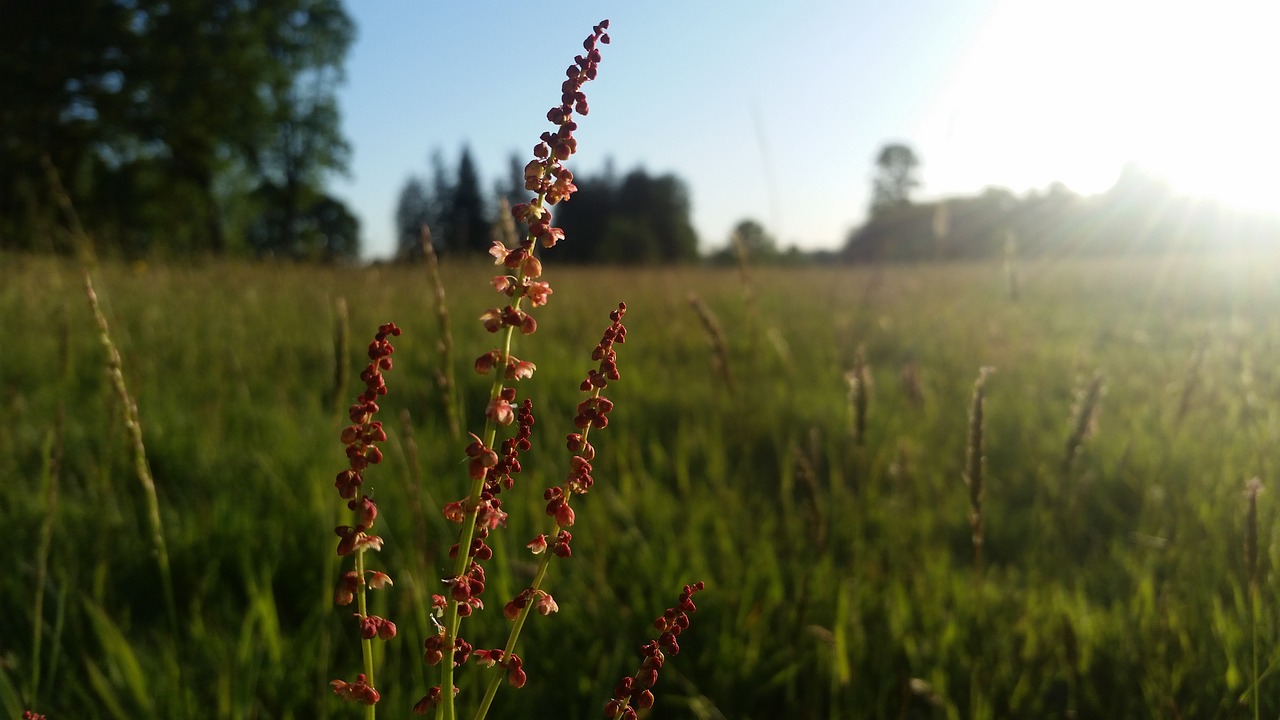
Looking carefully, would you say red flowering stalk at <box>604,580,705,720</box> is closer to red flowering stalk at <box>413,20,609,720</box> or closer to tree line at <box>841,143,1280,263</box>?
red flowering stalk at <box>413,20,609,720</box>

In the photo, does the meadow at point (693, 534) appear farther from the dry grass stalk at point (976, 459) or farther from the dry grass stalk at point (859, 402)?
the dry grass stalk at point (976, 459)

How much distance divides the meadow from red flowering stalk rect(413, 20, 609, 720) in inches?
2.4

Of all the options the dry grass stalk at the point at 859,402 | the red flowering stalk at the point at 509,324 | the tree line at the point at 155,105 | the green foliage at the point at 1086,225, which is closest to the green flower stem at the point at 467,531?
the red flowering stalk at the point at 509,324

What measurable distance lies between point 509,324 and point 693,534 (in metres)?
2.17

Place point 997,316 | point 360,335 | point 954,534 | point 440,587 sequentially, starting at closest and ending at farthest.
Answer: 1. point 440,587
2. point 954,534
3. point 360,335
4. point 997,316

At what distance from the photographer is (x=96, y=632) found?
2076mm

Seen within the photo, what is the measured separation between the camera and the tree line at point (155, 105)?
27031 millimetres

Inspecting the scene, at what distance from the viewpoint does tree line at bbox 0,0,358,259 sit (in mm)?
27031

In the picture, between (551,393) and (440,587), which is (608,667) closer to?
(440,587)

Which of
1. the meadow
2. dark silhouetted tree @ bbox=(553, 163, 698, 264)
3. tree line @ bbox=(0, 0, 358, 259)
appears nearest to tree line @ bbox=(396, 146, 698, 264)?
dark silhouetted tree @ bbox=(553, 163, 698, 264)

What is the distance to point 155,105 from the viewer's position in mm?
30516

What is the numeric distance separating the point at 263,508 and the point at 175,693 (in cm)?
127

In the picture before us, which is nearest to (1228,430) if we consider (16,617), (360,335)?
(16,617)

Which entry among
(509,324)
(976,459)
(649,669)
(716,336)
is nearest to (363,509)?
(509,324)
